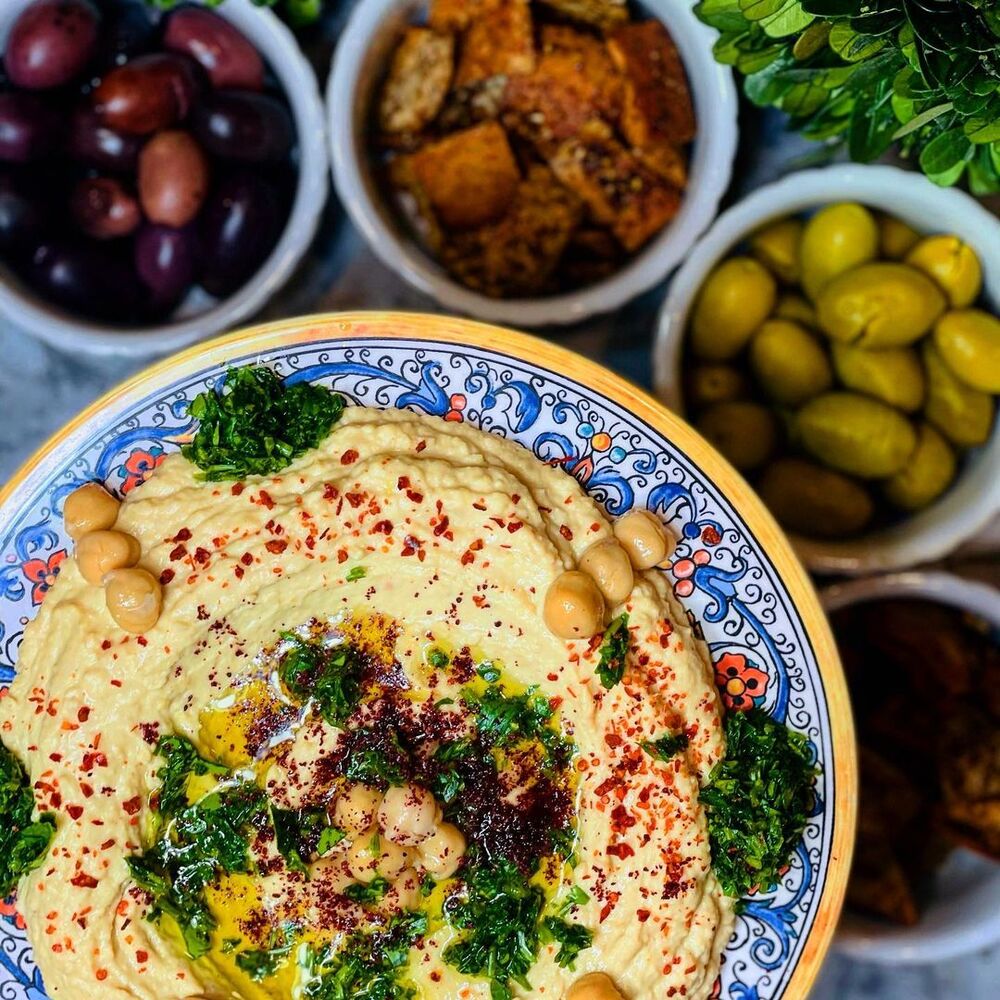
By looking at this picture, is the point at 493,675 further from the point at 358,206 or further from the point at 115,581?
the point at 358,206

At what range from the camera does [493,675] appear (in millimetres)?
2064

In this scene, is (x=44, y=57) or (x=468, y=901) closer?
(x=468, y=901)

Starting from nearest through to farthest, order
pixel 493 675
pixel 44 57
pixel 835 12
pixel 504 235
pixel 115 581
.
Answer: pixel 835 12, pixel 115 581, pixel 493 675, pixel 44 57, pixel 504 235

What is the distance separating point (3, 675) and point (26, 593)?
0.16 m

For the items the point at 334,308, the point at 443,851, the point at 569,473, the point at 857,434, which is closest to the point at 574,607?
the point at 569,473

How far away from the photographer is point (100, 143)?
2.53 meters

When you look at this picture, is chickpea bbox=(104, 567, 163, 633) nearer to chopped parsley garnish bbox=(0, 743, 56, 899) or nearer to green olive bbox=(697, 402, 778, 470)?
chopped parsley garnish bbox=(0, 743, 56, 899)

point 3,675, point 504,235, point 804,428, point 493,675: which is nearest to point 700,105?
point 504,235

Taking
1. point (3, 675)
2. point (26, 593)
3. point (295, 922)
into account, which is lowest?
point (295, 922)

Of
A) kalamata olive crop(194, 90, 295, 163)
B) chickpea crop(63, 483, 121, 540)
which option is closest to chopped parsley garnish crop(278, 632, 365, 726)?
chickpea crop(63, 483, 121, 540)

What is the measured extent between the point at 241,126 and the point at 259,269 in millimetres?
329

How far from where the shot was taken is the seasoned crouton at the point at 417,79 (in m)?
2.61

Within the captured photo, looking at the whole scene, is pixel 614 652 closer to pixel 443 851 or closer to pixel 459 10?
pixel 443 851

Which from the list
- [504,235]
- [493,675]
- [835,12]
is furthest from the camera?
[504,235]
